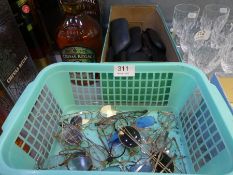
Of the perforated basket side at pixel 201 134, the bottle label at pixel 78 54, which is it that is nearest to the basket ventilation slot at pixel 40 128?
the bottle label at pixel 78 54

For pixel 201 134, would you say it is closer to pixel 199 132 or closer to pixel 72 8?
pixel 199 132

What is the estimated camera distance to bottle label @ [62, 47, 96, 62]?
0.63 metres

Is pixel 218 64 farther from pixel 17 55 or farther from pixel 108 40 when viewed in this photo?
pixel 17 55

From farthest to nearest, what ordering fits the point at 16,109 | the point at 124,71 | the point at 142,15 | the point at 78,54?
the point at 142,15, the point at 78,54, the point at 124,71, the point at 16,109

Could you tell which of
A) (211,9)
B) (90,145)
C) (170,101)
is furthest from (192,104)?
(211,9)

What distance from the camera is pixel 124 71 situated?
531 millimetres

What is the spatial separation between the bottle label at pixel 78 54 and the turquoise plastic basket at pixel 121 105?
0.32ft

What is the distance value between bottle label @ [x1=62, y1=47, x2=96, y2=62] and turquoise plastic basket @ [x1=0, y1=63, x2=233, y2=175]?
0.10m

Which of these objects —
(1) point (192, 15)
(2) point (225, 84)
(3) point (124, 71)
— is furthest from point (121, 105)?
(1) point (192, 15)

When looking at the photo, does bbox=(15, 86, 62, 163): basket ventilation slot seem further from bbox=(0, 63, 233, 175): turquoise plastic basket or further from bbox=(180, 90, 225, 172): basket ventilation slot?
bbox=(180, 90, 225, 172): basket ventilation slot

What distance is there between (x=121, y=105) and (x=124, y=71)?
0.42ft

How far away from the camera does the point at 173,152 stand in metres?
0.54

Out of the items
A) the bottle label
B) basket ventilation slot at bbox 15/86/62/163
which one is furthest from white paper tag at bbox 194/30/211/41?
basket ventilation slot at bbox 15/86/62/163

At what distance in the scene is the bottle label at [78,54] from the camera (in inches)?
24.8
